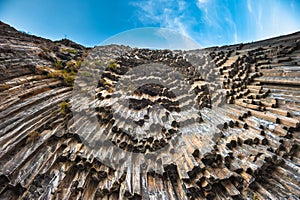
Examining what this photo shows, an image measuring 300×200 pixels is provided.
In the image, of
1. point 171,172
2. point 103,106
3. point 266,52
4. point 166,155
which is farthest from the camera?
point 266,52

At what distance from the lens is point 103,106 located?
6.95 m

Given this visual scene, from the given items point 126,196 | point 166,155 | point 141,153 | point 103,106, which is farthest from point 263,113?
point 103,106

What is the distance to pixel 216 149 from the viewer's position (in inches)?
213

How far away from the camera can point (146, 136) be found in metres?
6.14

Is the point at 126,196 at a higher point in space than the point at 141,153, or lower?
lower

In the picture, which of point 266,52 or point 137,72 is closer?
point 266,52

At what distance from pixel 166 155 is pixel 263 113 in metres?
4.62

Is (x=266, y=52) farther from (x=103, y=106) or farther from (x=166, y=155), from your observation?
(x=103, y=106)

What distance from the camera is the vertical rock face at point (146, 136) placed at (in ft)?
15.1

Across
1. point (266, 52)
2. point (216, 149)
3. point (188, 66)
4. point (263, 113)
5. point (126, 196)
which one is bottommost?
point (126, 196)

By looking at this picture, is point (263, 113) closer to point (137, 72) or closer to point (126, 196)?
point (126, 196)

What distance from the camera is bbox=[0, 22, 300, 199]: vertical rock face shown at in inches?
181

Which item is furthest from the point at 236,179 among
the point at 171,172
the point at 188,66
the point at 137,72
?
the point at 188,66

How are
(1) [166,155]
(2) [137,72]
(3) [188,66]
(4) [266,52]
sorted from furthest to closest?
(3) [188,66], (2) [137,72], (4) [266,52], (1) [166,155]
